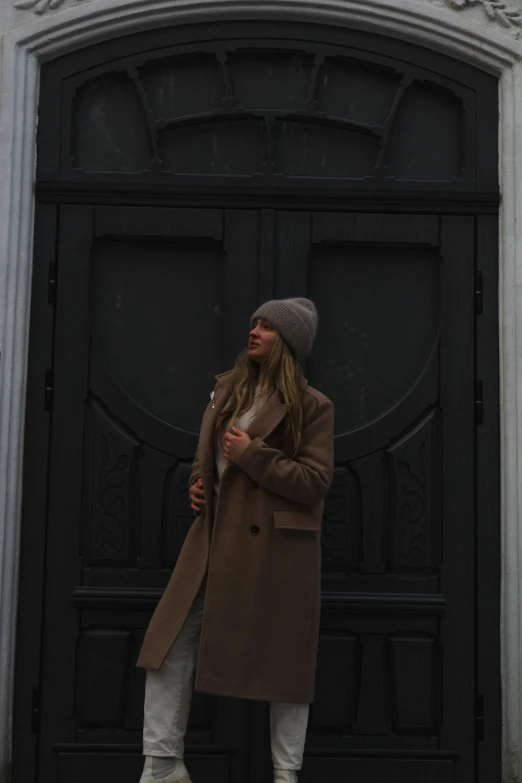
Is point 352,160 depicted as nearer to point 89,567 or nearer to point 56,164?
point 56,164

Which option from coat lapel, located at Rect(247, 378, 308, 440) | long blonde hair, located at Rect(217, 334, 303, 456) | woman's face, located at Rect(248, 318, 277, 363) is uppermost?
woman's face, located at Rect(248, 318, 277, 363)

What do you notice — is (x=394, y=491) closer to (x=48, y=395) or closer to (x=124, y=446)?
(x=124, y=446)

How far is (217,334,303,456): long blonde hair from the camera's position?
4.18m

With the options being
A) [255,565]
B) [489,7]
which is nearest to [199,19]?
[489,7]

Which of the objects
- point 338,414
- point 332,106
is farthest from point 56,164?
point 338,414

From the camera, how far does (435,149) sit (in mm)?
5062

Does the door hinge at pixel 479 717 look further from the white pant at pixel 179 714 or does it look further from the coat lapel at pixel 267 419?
the coat lapel at pixel 267 419

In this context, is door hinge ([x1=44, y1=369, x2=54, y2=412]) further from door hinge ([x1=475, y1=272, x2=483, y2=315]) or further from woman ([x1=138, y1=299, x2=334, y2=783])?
door hinge ([x1=475, y1=272, x2=483, y2=315])

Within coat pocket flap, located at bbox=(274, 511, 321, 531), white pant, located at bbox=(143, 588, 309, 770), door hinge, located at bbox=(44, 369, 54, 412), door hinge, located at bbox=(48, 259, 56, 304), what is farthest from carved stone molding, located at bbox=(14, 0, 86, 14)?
white pant, located at bbox=(143, 588, 309, 770)

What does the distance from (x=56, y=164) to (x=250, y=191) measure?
86 centimetres

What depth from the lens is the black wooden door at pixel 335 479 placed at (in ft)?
15.8

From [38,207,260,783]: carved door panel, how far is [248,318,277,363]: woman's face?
Answer: 0.66m

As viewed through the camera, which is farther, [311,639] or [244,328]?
[244,328]

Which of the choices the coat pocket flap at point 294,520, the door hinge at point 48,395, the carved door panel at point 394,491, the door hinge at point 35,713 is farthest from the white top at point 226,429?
the door hinge at point 35,713
